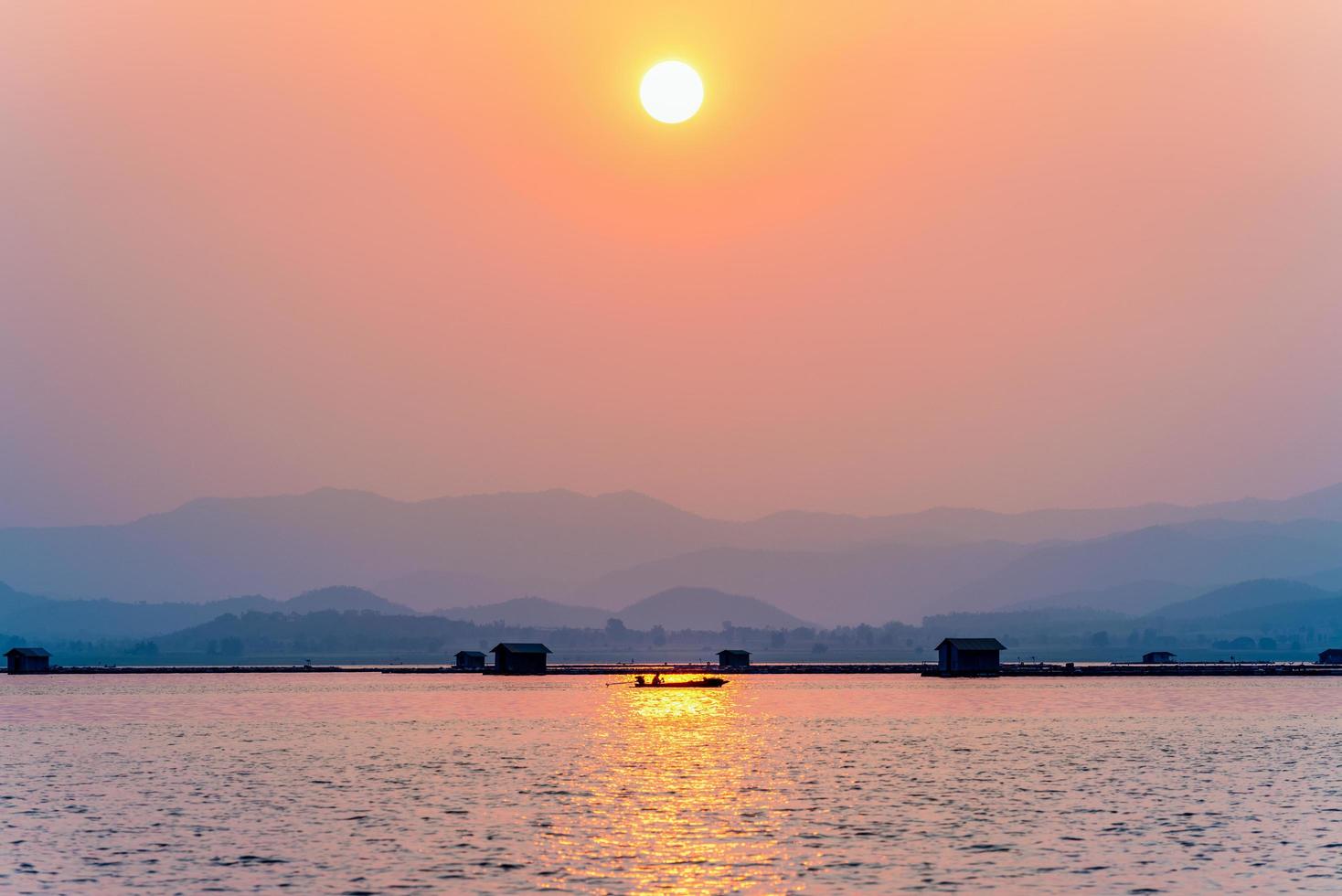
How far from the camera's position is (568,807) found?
220ft

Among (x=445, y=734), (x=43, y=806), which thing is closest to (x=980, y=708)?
(x=445, y=734)

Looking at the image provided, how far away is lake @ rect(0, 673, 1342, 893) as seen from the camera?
50125 mm

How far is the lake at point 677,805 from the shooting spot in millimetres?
50125

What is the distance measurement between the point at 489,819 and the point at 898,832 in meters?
16.5

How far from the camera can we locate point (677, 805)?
67625 mm

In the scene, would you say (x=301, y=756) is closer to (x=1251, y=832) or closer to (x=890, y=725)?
(x=890, y=725)

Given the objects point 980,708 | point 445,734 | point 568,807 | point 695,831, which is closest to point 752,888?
point 695,831

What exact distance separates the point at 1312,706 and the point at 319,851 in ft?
397

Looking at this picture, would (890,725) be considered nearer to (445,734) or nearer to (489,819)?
(445,734)

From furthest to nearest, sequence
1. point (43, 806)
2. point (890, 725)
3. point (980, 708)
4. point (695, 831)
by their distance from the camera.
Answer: point (980, 708) → point (890, 725) → point (43, 806) → point (695, 831)

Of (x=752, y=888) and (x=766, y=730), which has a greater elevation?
(x=766, y=730)

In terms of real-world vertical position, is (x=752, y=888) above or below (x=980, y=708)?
below

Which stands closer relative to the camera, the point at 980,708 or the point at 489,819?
the point at 489,819

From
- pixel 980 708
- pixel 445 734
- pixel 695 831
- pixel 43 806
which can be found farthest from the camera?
pixel 980 708
